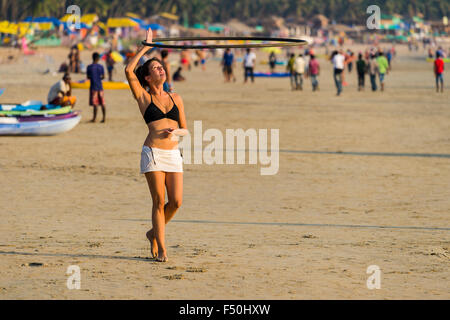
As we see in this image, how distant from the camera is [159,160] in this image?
313 inches

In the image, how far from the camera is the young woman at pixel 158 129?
7.94 metres

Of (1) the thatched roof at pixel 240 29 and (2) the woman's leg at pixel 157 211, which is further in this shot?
(1) the thatched roof at pixel 240 29

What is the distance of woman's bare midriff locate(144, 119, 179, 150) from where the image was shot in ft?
26.1

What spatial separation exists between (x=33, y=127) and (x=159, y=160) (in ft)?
39.2

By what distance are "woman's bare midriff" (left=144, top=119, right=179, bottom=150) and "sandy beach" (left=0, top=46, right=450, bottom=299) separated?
3.63 ft

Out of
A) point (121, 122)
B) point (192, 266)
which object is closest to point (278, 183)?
point (192, 266)

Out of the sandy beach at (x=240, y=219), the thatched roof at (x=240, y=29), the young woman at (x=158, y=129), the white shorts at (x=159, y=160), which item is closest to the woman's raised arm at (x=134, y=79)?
the young woman at (x=158, y=129)

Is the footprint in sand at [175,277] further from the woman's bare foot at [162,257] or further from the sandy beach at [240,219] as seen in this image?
the woman's bare foot at [162,257]

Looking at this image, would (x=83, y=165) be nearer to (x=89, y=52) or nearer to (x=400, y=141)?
(x=400, y=141)

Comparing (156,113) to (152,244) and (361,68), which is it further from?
(361,68)

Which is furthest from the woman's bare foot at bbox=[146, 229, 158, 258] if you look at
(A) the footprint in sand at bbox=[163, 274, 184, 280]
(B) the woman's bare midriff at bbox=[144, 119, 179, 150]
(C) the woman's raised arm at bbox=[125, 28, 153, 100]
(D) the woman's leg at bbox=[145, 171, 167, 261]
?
(C) the woman's raised arm at bbox=[125, 28, 153, 100]

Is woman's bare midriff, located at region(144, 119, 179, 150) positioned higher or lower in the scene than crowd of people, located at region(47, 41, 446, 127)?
higher

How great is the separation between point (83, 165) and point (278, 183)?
12.4 ft

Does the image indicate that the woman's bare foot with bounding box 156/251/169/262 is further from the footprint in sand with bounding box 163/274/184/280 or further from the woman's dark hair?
the woman's dark hair
